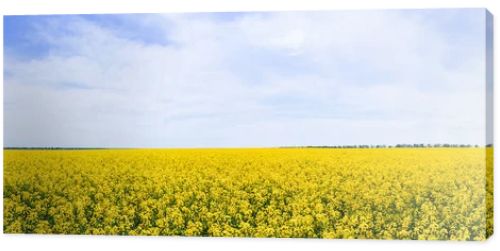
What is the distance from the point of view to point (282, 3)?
12.8 meters

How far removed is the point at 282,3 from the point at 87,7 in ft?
7.23

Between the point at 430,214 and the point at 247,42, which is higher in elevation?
the point at 247,42

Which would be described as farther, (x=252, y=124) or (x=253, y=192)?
(x=253, y=192)

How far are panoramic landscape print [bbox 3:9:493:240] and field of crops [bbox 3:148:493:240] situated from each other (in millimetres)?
16

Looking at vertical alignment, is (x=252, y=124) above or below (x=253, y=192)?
above

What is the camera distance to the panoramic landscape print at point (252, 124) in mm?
12375

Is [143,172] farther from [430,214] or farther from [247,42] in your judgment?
[430,214]

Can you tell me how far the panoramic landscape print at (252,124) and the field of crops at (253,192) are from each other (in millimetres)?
16

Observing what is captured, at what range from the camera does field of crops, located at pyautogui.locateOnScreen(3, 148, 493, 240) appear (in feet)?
40.8

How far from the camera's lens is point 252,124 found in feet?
42.0

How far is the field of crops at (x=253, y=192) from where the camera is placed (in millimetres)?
12445

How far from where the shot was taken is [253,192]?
13.0 metres

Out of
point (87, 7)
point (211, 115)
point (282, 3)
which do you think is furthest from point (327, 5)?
point (87, 7)

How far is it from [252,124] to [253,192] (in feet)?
2.59
